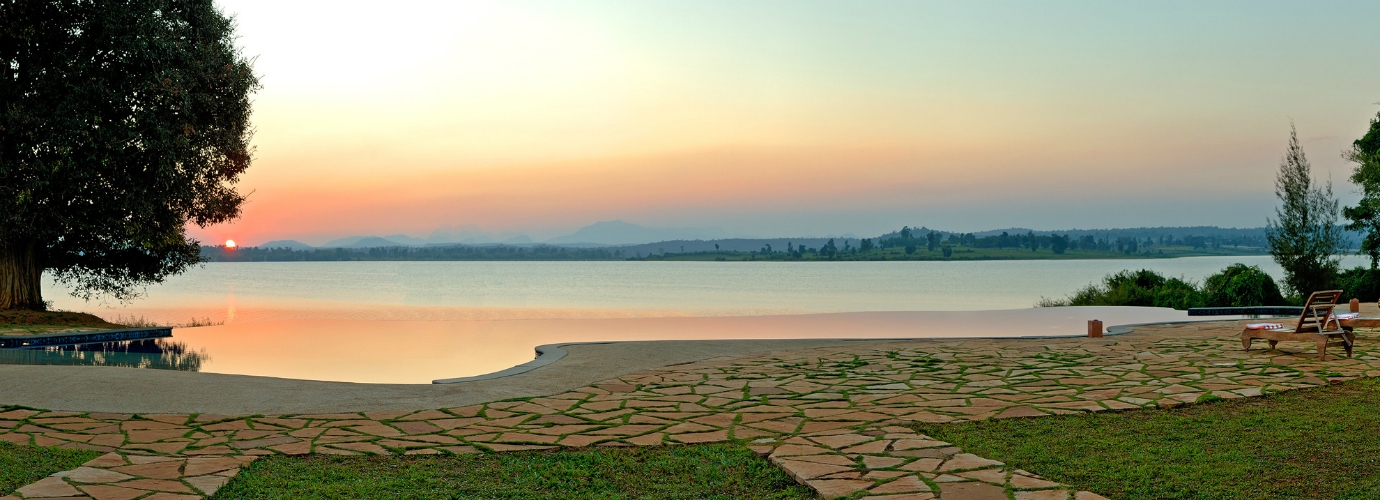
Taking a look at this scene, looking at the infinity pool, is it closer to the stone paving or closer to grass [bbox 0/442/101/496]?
the stone paving

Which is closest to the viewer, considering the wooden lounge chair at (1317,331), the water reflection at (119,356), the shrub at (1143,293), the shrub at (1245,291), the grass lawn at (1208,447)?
the grass lawn at (1208,447)

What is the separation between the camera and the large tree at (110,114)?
45.6ft

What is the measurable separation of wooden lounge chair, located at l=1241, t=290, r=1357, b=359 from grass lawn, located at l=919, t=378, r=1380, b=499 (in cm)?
284

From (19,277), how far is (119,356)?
7.40m

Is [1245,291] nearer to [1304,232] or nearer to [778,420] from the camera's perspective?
[1304,232]

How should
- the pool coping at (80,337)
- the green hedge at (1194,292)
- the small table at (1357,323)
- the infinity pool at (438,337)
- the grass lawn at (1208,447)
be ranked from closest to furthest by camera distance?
the grass lawn at (1208,447) < the small table at (1357,323) < the infinity pool at (438,337) < the pool coping at (80,337) < the green hedge at (1194,292)

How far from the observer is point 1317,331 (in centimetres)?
980

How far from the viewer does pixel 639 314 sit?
2420 cm

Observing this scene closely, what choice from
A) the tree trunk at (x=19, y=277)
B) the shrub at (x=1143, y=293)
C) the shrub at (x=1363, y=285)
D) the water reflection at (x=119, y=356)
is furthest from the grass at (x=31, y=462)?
the shrub at (x=1363, y=285)

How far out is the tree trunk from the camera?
16.2 metres

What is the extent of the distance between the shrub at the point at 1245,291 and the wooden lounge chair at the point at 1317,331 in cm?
1085

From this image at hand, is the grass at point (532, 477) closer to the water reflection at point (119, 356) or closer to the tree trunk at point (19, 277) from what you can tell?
the water reflection at point (119, 356)

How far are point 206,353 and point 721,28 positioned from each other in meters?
10.6

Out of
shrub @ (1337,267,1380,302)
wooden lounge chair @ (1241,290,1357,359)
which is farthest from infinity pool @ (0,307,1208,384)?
shrub @ (1337,267,1380,302)
